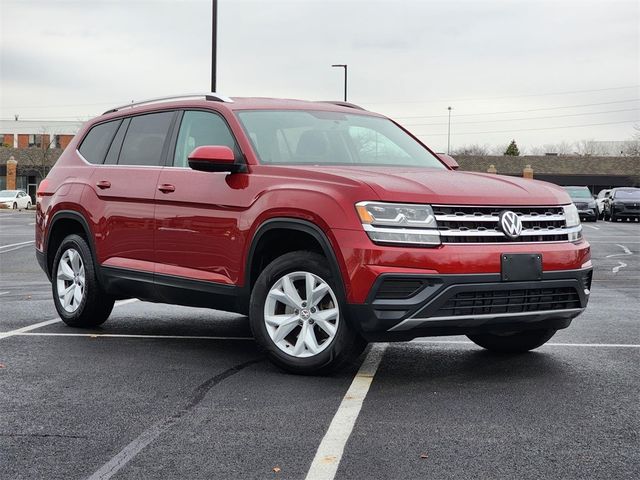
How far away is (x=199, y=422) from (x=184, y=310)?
512cm

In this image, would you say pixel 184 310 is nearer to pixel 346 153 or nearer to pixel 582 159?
pixel 346 153

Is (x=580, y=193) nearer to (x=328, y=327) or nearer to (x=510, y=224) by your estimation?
(x=510, y=224)

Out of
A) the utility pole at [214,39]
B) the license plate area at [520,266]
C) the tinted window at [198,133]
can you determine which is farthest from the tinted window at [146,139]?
the utility pole at [214,39]

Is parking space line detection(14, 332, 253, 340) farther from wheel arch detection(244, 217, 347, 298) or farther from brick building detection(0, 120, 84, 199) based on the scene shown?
brick building detection(0, 120, 84, 199)

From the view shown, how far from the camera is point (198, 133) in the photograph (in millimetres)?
7355

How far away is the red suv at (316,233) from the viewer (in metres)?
5.71

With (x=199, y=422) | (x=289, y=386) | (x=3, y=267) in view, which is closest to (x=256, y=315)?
(x=289, y=386)

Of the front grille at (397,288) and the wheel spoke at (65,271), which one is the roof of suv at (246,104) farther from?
the front grille at (397,288)

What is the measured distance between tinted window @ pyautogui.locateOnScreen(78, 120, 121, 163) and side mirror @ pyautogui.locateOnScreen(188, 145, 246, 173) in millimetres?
2055

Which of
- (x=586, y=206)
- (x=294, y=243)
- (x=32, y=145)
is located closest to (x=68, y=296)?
(x=294, y=243)

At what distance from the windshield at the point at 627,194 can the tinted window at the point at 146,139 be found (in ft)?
120

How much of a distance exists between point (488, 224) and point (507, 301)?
49 centimetres

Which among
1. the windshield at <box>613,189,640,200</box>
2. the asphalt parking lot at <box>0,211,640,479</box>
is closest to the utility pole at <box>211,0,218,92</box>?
the asphalt parking lot at <box>0,211,640,479</box>

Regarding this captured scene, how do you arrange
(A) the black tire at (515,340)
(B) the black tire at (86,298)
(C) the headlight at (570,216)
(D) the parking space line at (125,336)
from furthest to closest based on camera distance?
(B) the black tire at (86,298)
(D) the parking space line at (125,336)
(A) the black tire at (515,340)
(C) the headlight at (570,216)
